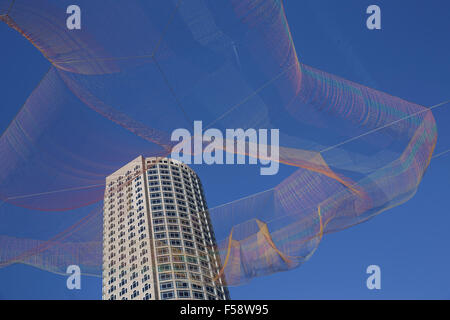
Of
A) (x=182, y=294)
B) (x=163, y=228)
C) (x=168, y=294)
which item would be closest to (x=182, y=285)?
(x=182, y=294)

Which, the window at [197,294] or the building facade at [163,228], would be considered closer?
the building facade at [163,228]

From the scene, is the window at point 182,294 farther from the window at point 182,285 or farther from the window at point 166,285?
the window at point 166,285

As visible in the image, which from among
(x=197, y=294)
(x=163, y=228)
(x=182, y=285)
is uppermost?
(x=163, y=228)

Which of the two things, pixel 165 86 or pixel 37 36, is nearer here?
pixel 37 36

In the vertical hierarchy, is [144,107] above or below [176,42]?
below

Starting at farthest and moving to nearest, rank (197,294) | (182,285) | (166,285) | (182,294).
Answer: (197,294) < (182,285) < (182,294) < (166,285)

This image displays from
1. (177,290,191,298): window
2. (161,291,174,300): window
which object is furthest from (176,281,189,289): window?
(161,291,174,300): window

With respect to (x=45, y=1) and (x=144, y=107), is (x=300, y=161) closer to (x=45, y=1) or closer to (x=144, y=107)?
(x=144, y=107)

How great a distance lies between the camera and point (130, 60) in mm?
8398

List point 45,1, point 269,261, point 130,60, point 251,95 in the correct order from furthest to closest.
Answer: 1. point 269,261
2. point 251,95
3. point 130,60
4. point 45,1

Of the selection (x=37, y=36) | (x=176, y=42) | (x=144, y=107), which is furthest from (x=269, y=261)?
(x=37, y=36)

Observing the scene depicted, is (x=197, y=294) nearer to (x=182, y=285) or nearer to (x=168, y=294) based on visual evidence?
(x=182, y=285)

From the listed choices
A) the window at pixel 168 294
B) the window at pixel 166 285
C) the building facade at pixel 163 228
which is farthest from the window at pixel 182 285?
the window at pixel 168 294

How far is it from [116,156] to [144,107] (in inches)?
51.5
